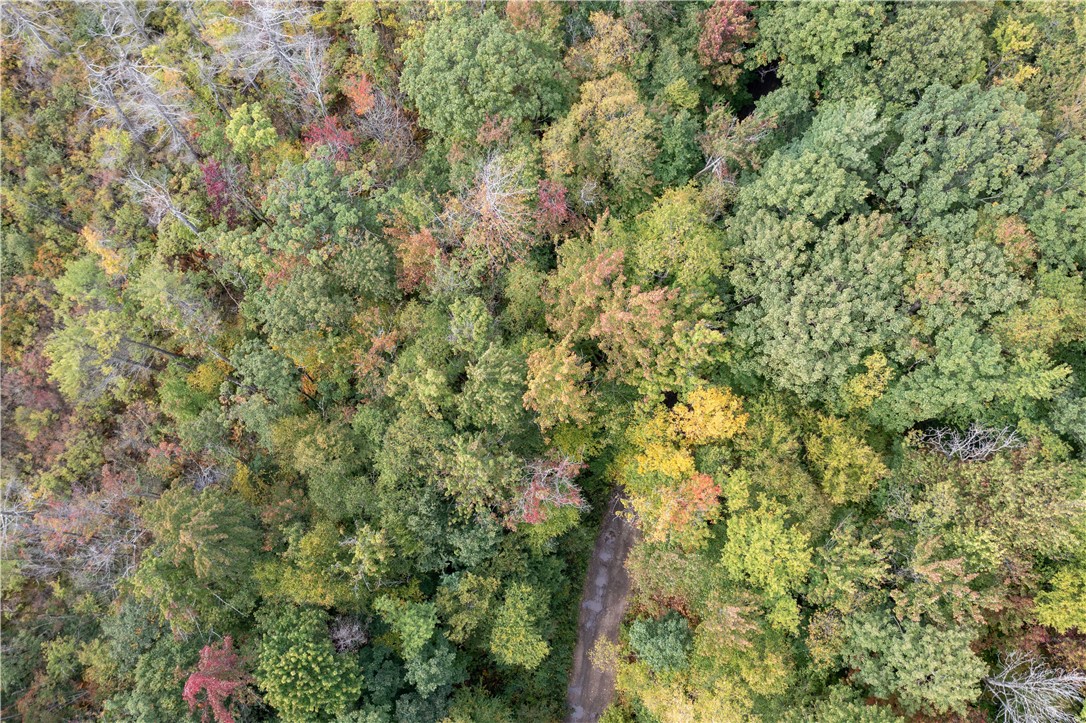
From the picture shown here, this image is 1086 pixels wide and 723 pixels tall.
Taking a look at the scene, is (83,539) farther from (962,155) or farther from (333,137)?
(962,155)

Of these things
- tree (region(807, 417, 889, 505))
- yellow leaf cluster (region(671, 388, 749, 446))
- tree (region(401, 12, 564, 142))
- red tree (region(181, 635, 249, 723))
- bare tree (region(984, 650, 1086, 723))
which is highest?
tree (region(401, 12, 564, 142))

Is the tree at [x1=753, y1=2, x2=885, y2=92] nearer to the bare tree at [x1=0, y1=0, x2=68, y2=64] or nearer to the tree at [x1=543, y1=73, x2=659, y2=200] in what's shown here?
the tree at [x1=543, y1=73, x2=659, y2=200]

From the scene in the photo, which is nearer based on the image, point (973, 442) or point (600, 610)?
point (973, 442)

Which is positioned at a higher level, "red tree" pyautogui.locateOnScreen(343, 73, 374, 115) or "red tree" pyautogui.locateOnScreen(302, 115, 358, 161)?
"red tree" pyautogui.locateOnScreen(343, 73, 374, 115)

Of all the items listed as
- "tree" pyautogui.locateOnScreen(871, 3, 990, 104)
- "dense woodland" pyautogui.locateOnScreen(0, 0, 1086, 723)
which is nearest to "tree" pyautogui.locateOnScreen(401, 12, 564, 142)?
"dense woodland" pyautogui.locateOnScreen(0, 0, 1086, 723)

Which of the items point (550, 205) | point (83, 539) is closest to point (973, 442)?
point (550, 205)

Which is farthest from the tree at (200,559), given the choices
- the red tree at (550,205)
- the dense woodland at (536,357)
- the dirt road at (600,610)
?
the red tree at (550,205)

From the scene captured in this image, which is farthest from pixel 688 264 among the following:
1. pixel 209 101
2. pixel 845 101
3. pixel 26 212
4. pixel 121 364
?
pixel 26 212

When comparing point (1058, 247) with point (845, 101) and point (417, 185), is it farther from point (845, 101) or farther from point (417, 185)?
point (417, 185)
